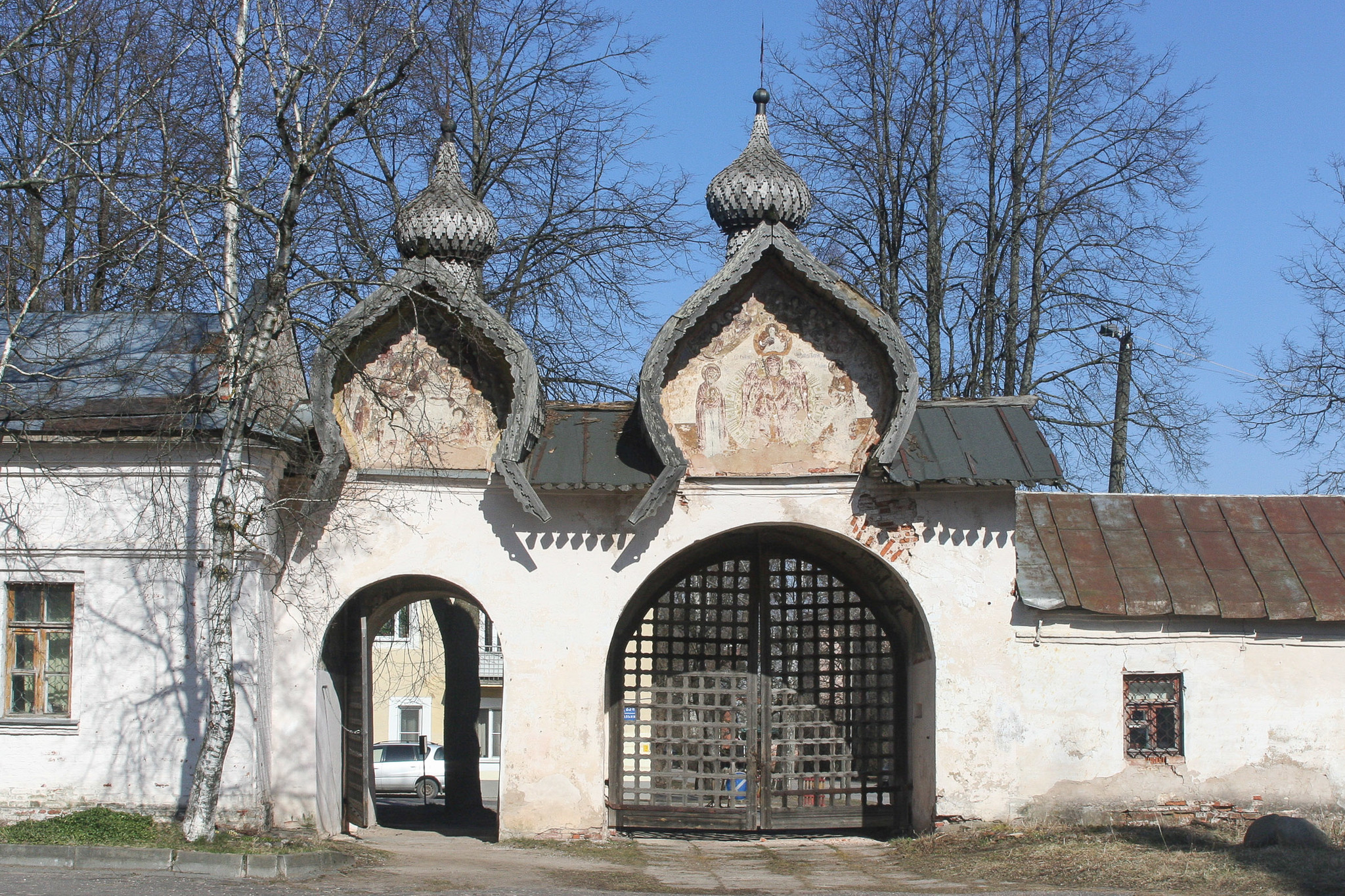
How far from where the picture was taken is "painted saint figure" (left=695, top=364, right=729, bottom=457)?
13.0 m

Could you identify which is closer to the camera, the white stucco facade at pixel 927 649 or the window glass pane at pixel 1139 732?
the white stucco facade at pixel 927 649

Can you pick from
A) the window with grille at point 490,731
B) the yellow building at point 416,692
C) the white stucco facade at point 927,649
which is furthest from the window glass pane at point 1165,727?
the window with grille at point 490,731

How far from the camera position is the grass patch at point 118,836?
407 inches

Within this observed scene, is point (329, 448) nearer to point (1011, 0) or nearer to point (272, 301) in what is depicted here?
point (272, 301)

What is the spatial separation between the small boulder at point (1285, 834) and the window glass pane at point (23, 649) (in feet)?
33.7

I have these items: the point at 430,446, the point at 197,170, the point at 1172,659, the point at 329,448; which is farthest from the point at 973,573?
the point at 197,170

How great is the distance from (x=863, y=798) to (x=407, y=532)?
5.14m

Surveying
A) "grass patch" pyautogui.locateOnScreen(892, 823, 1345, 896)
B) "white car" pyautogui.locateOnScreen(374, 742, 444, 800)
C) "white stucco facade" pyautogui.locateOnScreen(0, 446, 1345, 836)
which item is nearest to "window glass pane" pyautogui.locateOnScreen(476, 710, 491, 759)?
"white car" pyautogui.locateOnScreen(374, 742, 444, 800)

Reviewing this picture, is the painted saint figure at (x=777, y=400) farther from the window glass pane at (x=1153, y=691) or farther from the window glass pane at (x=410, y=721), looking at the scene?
the window glass pane at (x=410, y=721)

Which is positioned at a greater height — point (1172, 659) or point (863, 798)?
point (1172, 659)

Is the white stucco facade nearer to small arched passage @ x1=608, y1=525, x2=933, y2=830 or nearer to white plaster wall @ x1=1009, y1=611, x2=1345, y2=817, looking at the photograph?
white plaster wall @ x1=1009, y1=611, x2=1345, y2=817

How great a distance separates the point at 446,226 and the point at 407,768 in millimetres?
16437

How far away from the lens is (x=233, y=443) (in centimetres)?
1105

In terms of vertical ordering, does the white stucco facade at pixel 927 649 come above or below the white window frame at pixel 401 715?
above
